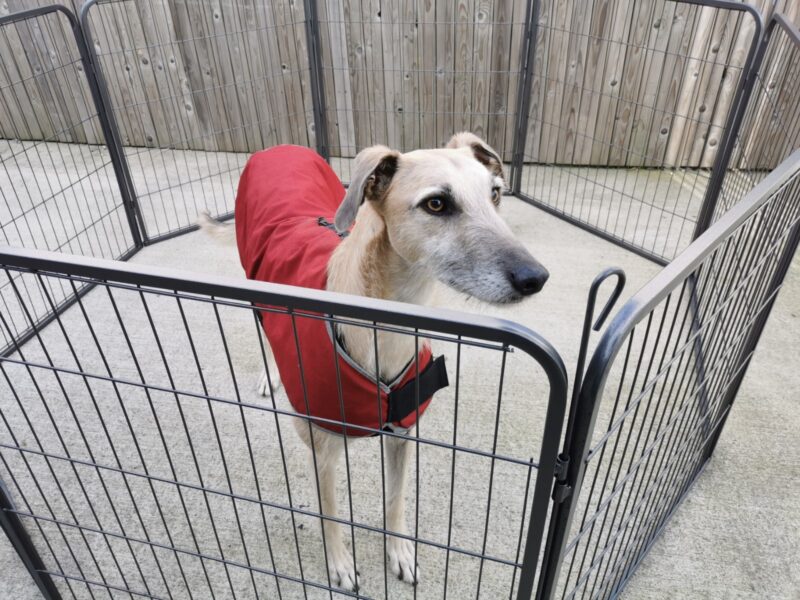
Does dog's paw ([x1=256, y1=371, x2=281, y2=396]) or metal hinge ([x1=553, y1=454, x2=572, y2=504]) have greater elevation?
metal hinge ([x1=553, y1=454, x2=572, y2=504])

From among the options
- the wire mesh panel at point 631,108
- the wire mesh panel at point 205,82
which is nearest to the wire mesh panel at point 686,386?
the wire mesh panel at point 631,108

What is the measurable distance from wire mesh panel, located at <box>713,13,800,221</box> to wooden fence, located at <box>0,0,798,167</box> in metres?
0.89

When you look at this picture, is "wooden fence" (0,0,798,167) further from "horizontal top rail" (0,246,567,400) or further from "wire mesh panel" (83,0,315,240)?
"horizontal top rail" (0,246,567,400)

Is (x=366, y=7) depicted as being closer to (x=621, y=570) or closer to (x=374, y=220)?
(x=374, y=220)

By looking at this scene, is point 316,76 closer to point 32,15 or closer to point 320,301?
point 32,15

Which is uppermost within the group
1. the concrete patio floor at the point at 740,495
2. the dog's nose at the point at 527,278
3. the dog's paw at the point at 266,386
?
the dog's nose at the point at 527,278

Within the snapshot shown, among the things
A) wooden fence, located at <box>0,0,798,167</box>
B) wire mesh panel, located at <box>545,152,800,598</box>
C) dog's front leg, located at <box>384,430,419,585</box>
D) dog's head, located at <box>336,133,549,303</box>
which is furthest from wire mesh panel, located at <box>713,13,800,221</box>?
dog's front leg, located at <box>384,430,419,585</box>

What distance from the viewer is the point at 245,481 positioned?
2309mm

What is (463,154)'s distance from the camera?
5.64 ft

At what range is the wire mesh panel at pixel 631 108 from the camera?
3783 millimetres

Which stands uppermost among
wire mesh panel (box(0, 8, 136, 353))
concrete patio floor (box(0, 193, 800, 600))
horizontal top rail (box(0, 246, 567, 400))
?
horizontal top rail (box(0, 246, 567, 400))

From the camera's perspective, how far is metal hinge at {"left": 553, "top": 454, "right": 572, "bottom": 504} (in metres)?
1.12

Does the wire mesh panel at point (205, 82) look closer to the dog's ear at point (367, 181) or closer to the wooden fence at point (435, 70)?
the wooden fence at point (435, 70)

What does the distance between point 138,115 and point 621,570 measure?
14.5ft
